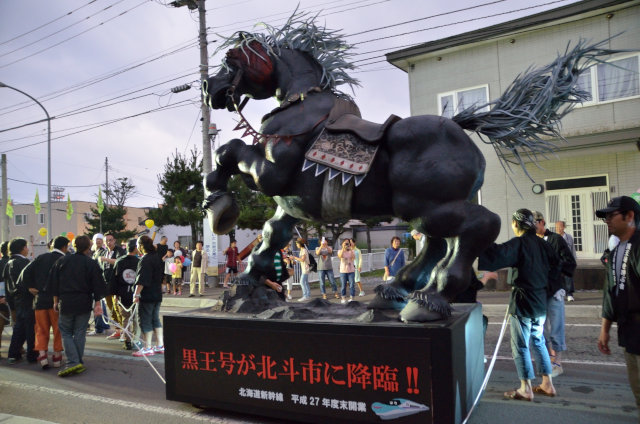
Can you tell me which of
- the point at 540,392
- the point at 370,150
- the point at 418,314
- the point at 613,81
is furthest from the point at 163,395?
the point at 613,81

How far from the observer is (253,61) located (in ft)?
10.7

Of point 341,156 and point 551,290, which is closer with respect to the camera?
point 341,156

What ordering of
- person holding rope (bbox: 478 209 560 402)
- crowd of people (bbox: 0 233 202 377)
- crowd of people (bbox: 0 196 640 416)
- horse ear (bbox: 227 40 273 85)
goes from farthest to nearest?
1. crowd of people (bbox: 0 233 202 377)
2. person holding rope (bbox: 478 209 560 402)
3. horse ear (bbox: 227 40 273 85)
4. crowd of people (bbox: 0 196 640 416)

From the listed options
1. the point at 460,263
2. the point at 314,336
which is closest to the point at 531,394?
the point at 460,263

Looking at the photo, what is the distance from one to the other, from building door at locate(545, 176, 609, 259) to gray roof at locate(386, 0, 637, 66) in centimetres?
429

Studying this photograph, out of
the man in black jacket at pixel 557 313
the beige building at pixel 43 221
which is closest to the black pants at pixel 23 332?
the man in black jacket at pixel 557 313

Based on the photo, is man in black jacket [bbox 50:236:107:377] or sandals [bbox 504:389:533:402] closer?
sandals [bbox 504:389:533:402]

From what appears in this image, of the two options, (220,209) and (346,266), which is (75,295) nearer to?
(220,209)

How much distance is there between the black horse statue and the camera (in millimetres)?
2746

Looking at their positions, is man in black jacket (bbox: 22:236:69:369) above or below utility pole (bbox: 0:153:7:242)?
below

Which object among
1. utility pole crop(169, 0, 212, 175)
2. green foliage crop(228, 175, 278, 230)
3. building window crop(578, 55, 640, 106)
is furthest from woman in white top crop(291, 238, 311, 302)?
building window crop(578, 55, 640, 106)

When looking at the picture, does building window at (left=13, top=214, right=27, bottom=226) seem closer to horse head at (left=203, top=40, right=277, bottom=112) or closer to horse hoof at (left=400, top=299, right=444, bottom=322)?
horse head at (left=203, top=40, right=277, bottom=112)

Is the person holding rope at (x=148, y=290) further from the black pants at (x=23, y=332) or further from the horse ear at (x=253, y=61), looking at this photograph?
the horse ear at (x=253, y=61)

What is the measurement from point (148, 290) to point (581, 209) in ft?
37.7
